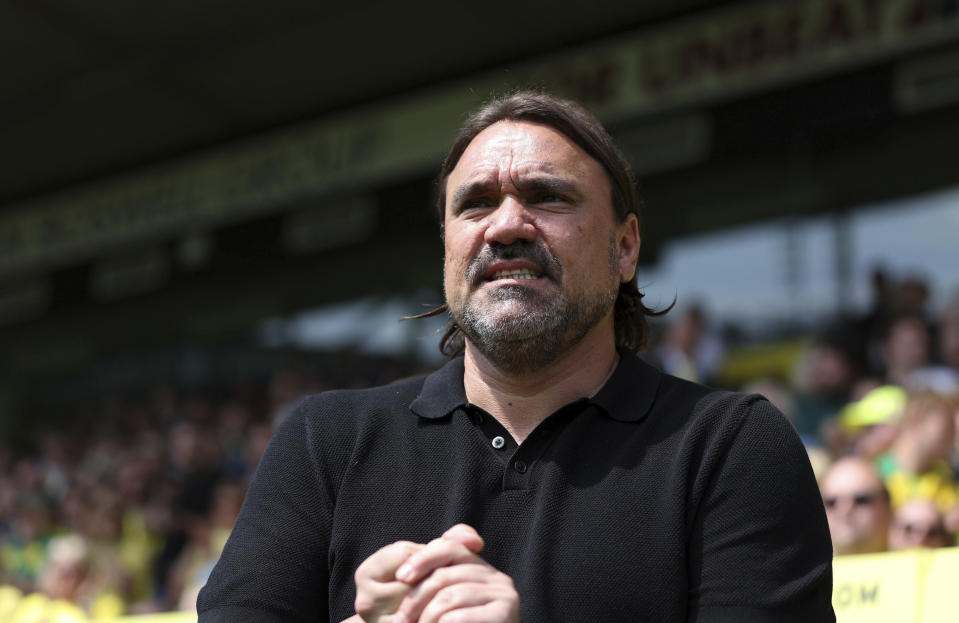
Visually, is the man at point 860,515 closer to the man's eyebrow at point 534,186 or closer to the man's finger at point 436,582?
the man's eyebrow at point 534,186

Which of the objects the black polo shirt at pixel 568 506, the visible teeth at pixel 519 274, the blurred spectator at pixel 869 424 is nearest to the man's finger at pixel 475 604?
the black polo shirt at pixel 568 506

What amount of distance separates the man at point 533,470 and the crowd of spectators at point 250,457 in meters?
2.01

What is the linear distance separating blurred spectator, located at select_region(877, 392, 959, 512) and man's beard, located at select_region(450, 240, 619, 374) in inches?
105

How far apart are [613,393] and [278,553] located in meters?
0.63

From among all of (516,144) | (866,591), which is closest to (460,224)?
(516,144)

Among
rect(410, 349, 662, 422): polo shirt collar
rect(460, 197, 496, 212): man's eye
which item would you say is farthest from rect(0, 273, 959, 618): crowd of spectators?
rect(460, 197, 496, 212): man's eye

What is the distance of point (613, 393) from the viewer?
6.01 ft

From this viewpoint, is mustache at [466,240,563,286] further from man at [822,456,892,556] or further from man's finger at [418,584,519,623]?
man at [822,456,892,556]

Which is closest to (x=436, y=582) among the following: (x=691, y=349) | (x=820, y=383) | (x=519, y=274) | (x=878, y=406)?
(x=519, y=274)

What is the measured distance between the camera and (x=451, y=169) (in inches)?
83.1

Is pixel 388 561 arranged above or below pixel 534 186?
below

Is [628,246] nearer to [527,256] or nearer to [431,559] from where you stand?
[527,256]

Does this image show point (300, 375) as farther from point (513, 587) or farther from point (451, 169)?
point (513, 587)

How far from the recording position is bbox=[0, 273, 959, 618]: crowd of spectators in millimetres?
4055
